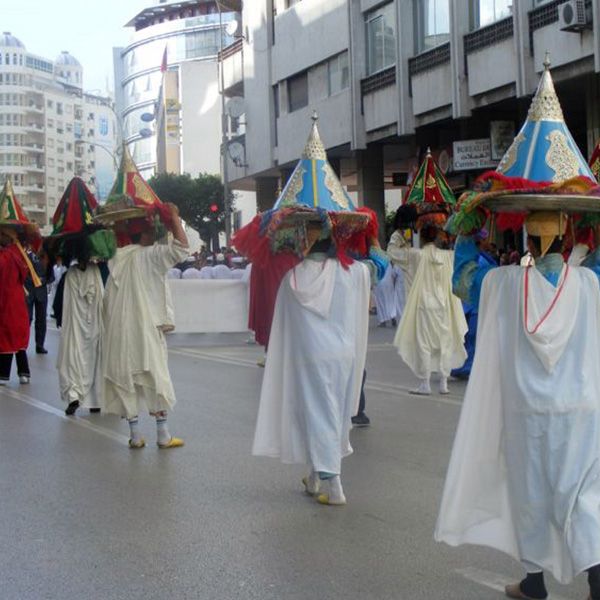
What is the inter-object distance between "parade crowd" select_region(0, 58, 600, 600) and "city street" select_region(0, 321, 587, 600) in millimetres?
372

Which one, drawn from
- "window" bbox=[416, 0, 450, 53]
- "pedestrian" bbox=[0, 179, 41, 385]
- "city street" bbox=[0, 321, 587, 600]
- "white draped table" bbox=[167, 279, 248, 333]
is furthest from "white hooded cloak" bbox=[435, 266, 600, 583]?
"window" bbox=[416, 0, 450, 53]

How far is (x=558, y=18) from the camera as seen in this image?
21406 mm

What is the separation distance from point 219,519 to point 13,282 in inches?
340

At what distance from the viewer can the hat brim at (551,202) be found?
513 cm

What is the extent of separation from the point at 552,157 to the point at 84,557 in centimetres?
309

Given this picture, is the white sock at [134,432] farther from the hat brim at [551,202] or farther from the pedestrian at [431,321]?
the hat brim at [551,202]

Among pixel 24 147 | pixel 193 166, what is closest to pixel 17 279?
pixel 193 166

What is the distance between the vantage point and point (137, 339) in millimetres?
9383

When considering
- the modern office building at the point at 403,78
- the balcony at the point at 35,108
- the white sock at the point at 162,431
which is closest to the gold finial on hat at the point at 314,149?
the white sock at the point at 162,431

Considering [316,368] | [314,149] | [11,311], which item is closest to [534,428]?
[316,368]

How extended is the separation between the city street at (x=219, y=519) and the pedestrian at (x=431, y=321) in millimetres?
1384

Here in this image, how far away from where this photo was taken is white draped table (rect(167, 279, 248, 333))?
2289cm

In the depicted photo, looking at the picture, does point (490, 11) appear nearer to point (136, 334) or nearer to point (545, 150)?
point (136, 334)

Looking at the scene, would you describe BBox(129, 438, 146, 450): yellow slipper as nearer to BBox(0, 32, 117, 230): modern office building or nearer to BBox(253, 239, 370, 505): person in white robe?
BBox(253, 239, 370, 505): person in white robe
